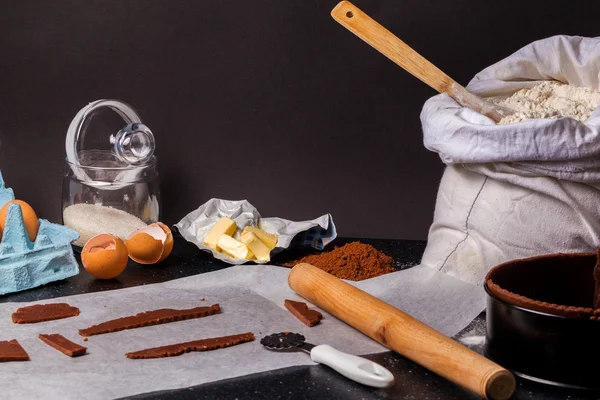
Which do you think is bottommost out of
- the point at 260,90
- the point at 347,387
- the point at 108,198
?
the point at 347,387

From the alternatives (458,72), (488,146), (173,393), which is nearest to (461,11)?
(458,72)

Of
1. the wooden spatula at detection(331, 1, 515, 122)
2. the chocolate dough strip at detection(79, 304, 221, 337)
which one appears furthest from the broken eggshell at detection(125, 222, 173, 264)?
the wooden spatula at detection(331, 1, 515, 122)

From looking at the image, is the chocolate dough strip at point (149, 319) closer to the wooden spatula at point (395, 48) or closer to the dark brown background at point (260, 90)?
the wooden spatula at point (395, 48)

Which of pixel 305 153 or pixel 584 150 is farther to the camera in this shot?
pixel 305 153

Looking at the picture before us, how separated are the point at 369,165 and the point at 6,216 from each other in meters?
0.70

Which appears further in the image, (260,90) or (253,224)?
(260,90)

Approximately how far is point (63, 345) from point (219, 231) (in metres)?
0.47

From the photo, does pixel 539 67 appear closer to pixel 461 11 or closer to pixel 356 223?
pixel 461 11

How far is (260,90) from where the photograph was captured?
170 centimetres

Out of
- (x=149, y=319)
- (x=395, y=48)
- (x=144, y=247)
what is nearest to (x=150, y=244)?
(x=144, y=247)

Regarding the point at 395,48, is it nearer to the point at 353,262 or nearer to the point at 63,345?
the point at 353,262

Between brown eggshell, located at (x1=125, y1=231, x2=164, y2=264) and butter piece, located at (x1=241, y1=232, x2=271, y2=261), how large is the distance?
0.14m

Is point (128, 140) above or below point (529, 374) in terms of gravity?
above

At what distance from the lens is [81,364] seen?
40.1 inches
